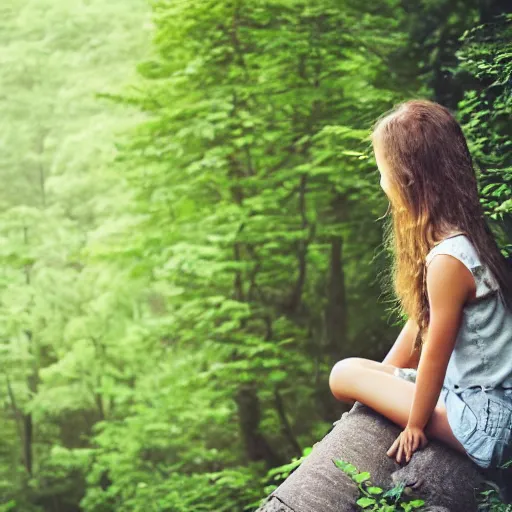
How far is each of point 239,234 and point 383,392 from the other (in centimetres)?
397

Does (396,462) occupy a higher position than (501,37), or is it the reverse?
(501,37)

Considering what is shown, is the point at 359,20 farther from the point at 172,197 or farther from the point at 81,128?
the point at 81,128

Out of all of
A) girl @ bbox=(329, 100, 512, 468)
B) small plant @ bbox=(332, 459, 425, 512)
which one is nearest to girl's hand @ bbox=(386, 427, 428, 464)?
girl @ bbox=(329, 100, 512, 468)

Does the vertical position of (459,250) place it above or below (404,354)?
above

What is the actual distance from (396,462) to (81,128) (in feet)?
29.5

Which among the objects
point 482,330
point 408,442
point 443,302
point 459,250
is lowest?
point 408,442

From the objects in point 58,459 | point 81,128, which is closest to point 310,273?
point 58,459

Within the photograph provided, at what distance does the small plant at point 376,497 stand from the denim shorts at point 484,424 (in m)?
0.21

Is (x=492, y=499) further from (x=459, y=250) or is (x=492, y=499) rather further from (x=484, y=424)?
(x=459, y=250)

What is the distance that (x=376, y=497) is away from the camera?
172cm

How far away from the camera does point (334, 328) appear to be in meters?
7.26

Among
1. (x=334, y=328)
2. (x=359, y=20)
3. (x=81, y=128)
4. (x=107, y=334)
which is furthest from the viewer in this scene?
(x=81, y=128)

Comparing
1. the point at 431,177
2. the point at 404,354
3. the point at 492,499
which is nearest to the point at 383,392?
the point at 404,354

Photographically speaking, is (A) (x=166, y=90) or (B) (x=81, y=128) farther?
(B) (x=81, y=128)
